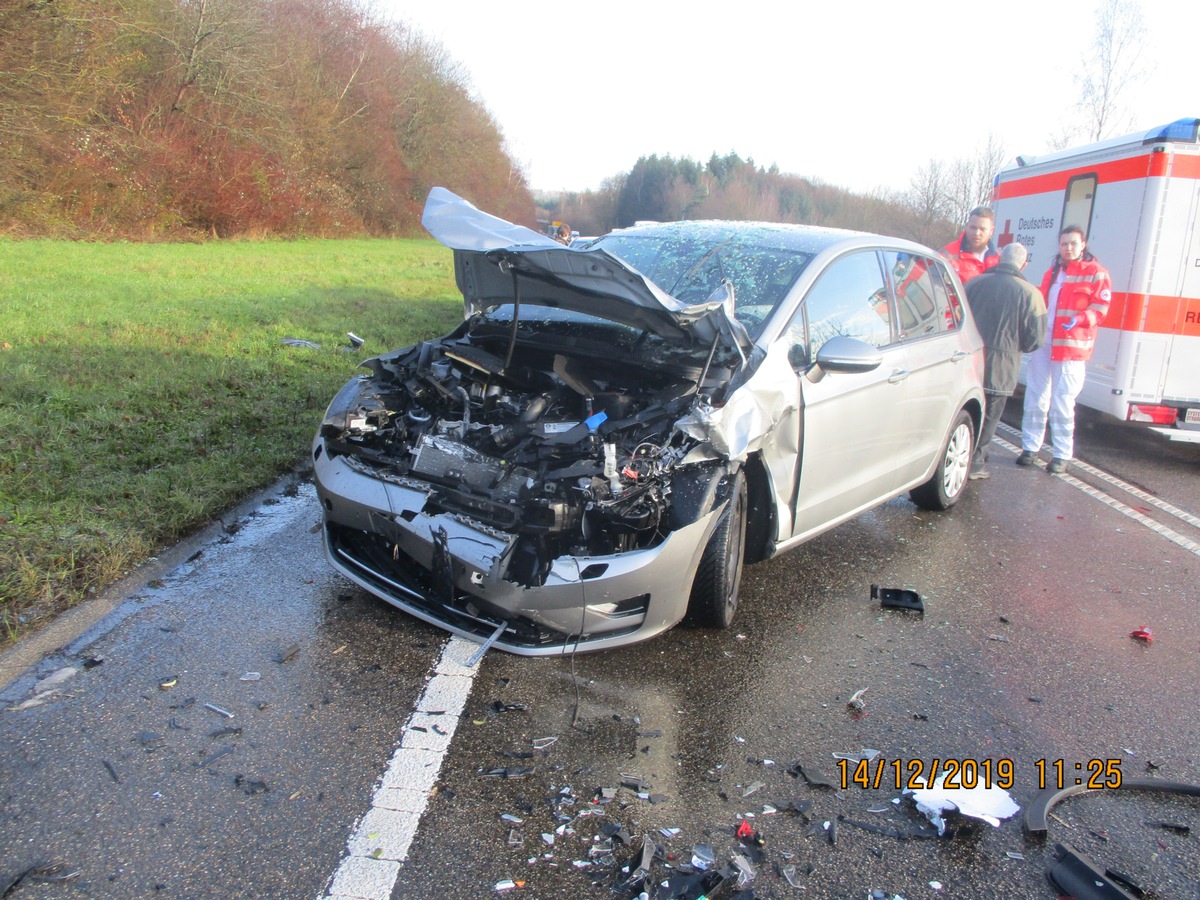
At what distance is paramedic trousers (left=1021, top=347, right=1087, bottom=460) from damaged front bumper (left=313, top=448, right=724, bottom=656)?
539cm

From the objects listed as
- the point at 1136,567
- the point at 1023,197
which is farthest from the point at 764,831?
the point at 1023,197

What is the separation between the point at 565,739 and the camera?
10.0 ft

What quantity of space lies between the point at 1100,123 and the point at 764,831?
98.1 ft

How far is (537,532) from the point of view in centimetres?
338

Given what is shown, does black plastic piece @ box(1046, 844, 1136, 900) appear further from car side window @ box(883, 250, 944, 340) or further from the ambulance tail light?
the ambulance tail light

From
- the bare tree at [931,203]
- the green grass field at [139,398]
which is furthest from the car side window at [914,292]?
the bare tree at [931,203]

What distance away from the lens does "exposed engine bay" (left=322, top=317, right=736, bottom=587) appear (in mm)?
3418

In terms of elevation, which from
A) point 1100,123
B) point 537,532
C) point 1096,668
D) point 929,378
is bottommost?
point 1096,668

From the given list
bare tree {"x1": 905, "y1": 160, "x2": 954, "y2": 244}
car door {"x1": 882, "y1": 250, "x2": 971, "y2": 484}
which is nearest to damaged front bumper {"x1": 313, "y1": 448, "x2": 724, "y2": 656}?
car door {"x1": 882, "y1": 250, "x2": 971, "y2": 484}

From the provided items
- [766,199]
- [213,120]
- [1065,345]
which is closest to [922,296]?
[1065,345]

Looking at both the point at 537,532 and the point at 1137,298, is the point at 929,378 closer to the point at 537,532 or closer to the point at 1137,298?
the point at 537,532

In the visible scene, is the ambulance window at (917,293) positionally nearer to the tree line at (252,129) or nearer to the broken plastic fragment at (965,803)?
the broken plastic fragment at (965,803)

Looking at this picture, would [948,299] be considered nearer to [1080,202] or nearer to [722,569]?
[722,569]

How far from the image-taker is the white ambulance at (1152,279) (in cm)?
762
